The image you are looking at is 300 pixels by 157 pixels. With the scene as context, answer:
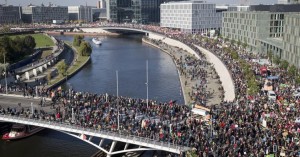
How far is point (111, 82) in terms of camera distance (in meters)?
59.8

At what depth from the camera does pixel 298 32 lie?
55031mm

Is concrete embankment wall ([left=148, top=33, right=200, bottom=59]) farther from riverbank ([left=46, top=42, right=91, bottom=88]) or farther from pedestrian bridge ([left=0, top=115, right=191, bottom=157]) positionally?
pedestrian bridge ([left=0, top=115, right=191, bottom=157])

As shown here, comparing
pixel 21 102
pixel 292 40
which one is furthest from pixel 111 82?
pixel 292 40

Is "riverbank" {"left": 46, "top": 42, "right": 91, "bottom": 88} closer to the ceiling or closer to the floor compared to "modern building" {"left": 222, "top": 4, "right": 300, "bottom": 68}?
closer to the floor

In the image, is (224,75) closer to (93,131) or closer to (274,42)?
(274,42)

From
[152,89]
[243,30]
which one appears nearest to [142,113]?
[152,89]

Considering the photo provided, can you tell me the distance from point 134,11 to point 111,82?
11152 centimetres

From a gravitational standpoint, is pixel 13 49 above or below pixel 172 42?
above

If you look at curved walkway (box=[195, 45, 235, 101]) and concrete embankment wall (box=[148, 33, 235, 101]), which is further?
concrete embankment wall (box=[148, 33, 235, 101])

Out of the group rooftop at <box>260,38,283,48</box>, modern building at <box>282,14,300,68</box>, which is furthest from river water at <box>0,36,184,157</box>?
rooftop at <box>260,38,283,48</box>

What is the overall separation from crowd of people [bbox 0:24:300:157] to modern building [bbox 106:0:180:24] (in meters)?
128

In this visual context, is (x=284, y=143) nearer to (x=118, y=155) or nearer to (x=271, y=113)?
(x=271, y=113)

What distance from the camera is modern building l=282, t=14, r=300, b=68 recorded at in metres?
55.3

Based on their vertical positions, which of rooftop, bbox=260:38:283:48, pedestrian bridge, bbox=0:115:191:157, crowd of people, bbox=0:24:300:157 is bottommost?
pedestrian bridge, bbox=0:115:191:157
